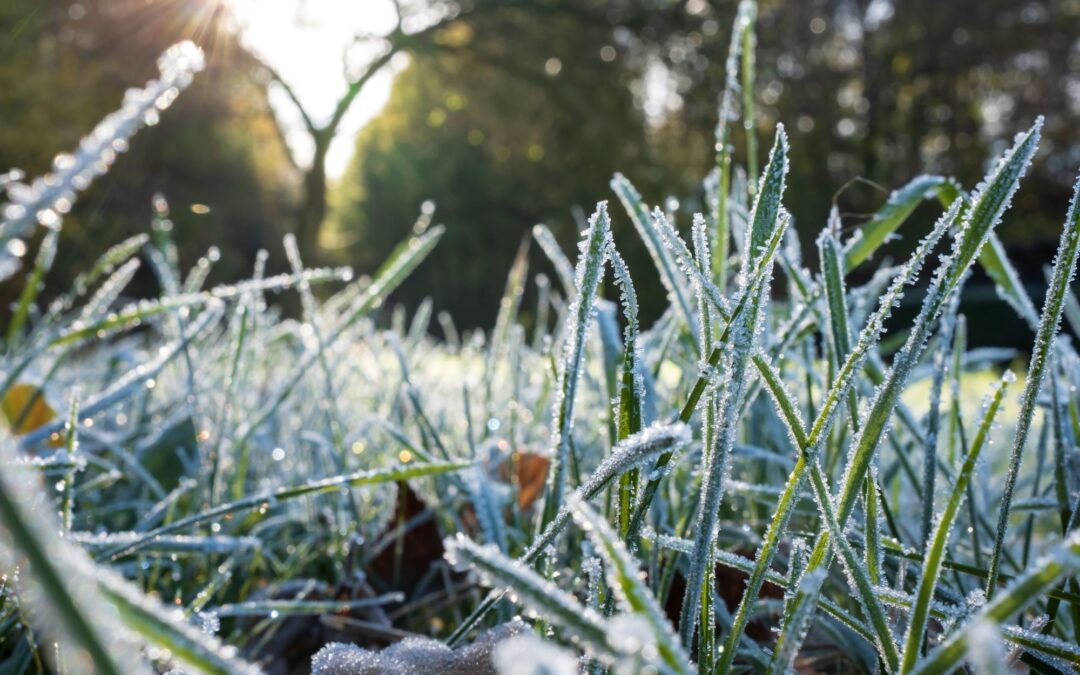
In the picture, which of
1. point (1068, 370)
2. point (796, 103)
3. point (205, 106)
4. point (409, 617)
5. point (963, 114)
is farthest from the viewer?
point (205, 106)

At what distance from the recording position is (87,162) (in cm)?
27

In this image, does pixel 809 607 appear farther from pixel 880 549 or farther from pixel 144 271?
pixel 144 271

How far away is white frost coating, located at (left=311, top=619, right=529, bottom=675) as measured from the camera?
1.48 ft

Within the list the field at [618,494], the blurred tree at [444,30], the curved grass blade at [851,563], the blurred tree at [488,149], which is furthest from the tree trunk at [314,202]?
the curved grass blade at [851,563]

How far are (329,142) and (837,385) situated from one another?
46.5ft

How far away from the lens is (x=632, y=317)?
461mm

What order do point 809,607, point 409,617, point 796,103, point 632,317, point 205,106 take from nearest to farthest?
point 809,607
point 632,317
point 409,617
point 796,103
point 205,106

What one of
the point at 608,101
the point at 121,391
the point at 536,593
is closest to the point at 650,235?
the point at 536,593

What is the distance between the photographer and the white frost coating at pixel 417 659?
0.45m

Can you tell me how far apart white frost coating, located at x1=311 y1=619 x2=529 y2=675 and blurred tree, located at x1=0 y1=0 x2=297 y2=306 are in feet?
26.8

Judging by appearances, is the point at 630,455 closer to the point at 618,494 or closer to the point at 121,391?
the point at 618,494

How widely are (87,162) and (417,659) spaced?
297 mm

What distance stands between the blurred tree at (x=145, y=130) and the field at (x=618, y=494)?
7745mm

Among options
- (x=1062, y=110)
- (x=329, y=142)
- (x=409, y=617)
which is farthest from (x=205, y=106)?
(x=409, y=617)
